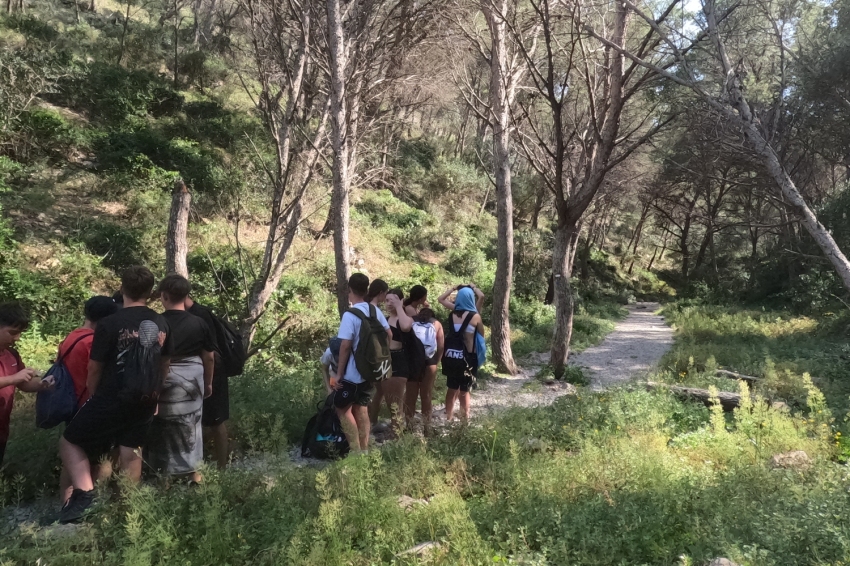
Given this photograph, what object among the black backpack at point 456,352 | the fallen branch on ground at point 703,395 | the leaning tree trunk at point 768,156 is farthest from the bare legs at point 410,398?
the leaning tree trunk at point 768,156

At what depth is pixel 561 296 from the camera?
28.1ft

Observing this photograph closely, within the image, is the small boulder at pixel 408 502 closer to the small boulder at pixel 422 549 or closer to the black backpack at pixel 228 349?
the small boulder at pixel 422 549

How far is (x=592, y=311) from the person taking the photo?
2034 centimetres

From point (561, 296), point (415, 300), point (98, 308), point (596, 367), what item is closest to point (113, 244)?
point (98, 308)

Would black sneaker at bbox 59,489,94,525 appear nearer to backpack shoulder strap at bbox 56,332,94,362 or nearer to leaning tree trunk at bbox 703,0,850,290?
backpack shoulder strap at bbox 56,332,94,362

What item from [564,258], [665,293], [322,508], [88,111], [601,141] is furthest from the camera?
[665,293]

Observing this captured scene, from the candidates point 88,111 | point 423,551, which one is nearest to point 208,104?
point 88,111

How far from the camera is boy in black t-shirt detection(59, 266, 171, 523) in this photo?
10.3 feet

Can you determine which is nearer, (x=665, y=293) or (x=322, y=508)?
(x=322, y=508)

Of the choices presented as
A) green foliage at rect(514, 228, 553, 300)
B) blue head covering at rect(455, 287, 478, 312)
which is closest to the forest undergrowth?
blue head covering at rect(455, 287, 478, 312)

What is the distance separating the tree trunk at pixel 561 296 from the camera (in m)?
8.30

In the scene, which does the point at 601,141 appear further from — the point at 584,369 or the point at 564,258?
the point at 584,369

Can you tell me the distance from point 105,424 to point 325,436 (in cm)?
190

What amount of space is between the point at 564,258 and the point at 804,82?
12370 millimetres
